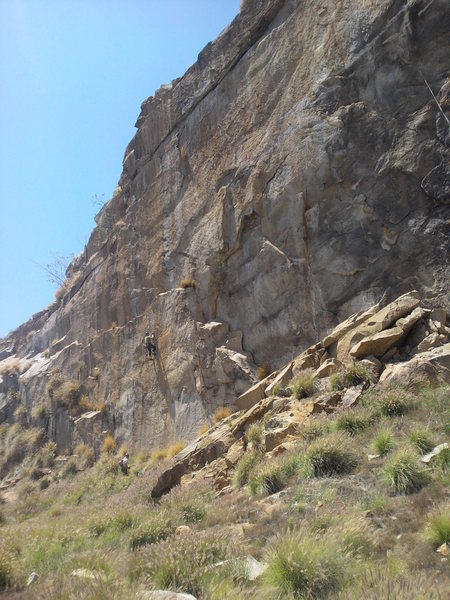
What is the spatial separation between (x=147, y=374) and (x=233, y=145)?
9854 mm

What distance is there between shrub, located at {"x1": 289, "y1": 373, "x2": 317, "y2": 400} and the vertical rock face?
9.74 feet

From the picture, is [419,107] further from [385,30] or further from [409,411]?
[409,411]

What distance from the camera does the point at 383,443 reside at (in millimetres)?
6352

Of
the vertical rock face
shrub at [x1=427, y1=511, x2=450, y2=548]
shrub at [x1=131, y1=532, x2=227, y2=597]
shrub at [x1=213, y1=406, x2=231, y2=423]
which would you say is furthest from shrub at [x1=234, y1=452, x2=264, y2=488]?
shrub at [x1=213, y1=406, x2=231, y2=423]

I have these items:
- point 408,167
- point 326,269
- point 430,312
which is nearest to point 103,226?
point 326,269

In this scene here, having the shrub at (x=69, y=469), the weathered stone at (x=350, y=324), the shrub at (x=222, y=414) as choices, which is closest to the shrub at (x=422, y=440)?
the weathered stone at (x=350, y=324)

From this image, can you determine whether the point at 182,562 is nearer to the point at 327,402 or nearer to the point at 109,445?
the point at 327,402

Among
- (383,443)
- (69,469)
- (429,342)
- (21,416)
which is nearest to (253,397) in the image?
(429,342)

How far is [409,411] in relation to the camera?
7285 mm

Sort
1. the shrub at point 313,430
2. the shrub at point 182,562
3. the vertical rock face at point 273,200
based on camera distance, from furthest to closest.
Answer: the vertical rock face at point 273,200, the shrub at point 313,430, the shrub at point 182,562

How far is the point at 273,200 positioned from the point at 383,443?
930 cm

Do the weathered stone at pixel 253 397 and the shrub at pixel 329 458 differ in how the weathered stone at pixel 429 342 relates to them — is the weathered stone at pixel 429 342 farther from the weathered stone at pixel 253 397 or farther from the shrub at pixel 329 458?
the weathered stone at pixel 253 397

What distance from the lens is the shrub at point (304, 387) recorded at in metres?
9.55

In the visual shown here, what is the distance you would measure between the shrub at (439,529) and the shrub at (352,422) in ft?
9.91
